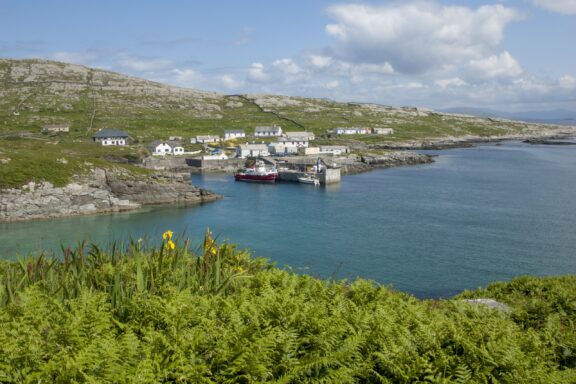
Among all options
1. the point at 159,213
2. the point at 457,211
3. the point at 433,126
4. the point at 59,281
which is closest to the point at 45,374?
the point at 59,281

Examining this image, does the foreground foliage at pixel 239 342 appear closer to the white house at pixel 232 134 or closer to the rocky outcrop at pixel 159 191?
the rocky outcrop at pixel 159 191

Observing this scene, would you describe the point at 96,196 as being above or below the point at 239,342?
below

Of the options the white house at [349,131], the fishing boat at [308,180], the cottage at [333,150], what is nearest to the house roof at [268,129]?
the white house at [349,131]

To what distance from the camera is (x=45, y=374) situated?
4.21 metres

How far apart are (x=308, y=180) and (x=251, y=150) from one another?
28341mm

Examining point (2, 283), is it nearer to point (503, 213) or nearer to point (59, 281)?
point (59, 281)

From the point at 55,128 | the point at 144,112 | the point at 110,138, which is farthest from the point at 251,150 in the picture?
the point at 144,112

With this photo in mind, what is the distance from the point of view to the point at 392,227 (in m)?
47.2

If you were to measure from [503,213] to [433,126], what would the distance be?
438 feet

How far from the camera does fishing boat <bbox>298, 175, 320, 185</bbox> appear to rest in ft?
263

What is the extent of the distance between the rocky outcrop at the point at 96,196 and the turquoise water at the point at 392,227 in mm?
2283

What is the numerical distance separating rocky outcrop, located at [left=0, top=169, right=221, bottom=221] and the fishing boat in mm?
21737

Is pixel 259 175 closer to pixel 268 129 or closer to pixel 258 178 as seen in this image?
pixel 258 178

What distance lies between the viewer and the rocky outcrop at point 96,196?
1900 inches
